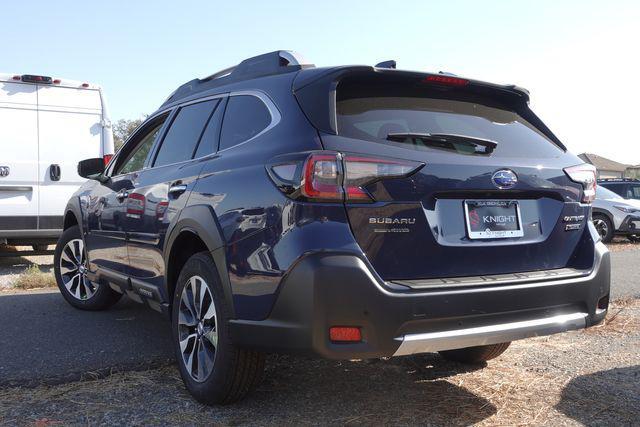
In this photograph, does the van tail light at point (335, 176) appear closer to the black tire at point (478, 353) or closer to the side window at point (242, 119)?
the side window at point (242, 119)

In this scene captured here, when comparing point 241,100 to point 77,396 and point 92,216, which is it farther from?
point 92,216

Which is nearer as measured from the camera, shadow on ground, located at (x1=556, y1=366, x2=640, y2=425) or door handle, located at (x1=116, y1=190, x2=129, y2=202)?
shadow on ground, located at (x1=556, y1=366, x2=640, y2=425)

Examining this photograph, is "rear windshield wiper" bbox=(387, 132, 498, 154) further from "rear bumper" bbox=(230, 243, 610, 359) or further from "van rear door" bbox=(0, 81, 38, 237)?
"van rear door" bbox=(0, 81, 38, 237)

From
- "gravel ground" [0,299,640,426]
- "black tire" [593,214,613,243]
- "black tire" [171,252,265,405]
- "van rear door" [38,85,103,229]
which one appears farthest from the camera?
"black tire" [593,214,613,243]

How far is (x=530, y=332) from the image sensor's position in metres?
2.97

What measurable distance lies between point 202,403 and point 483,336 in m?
1.53

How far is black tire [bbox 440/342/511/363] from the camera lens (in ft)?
13.3

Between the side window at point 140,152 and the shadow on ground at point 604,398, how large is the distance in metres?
3.33

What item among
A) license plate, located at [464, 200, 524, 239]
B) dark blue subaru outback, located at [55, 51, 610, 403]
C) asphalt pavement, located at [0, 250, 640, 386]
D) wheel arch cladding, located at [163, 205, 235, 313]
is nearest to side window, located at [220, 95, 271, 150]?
dark blue subaru outback, located at [55, 51, 610, 403]

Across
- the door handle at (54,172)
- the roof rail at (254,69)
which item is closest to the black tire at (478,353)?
the roof rail at (254,69)

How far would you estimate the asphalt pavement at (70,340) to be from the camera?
12.9 ft

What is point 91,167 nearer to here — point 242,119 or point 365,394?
point 242,119

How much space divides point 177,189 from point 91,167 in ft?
6.74

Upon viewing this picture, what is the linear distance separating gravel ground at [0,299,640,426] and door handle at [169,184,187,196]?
45.6 inches
